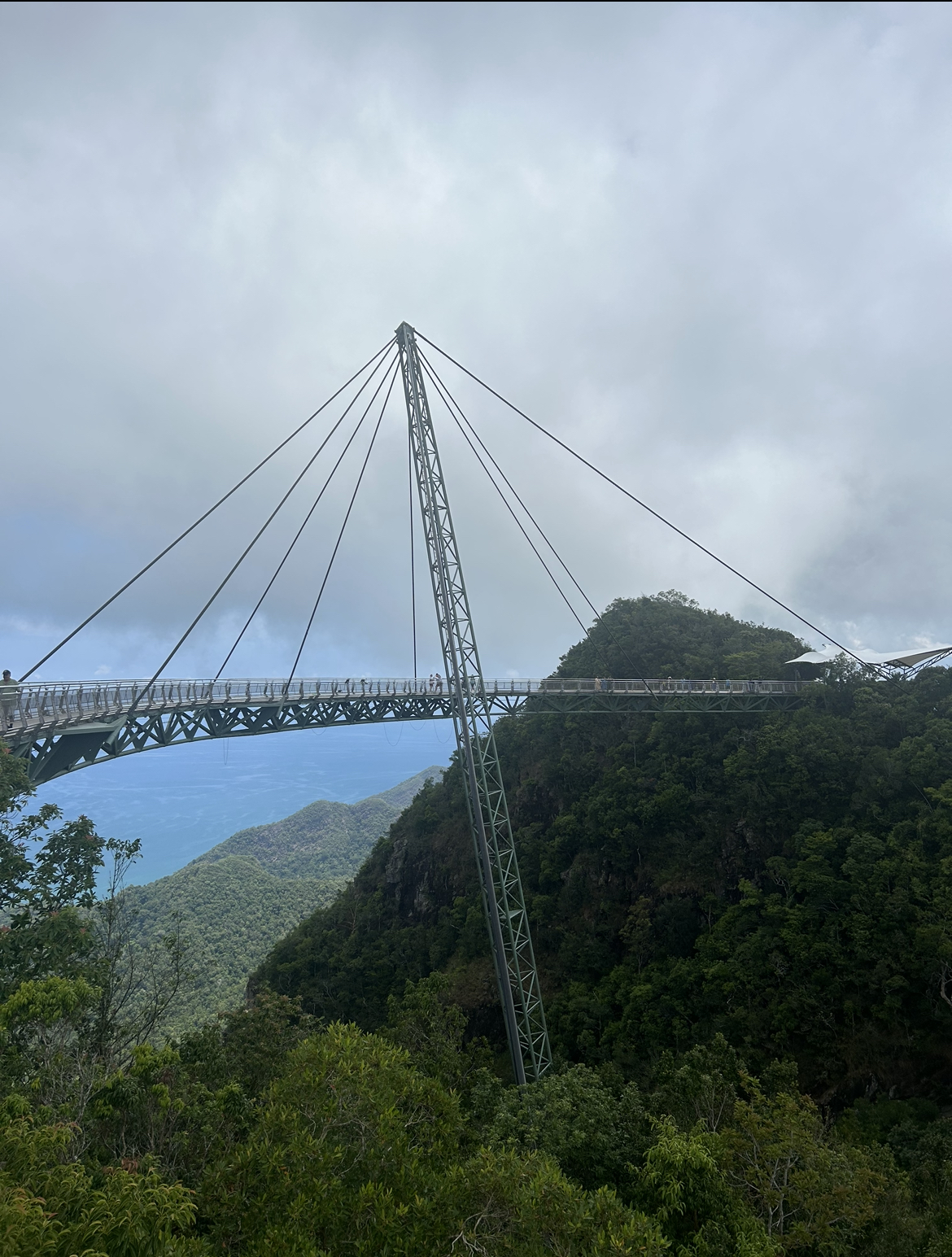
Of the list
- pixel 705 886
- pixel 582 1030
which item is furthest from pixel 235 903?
pixel 705 886

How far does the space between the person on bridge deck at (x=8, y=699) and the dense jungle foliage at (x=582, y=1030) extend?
316 centimetres

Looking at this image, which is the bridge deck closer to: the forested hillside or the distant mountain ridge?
the forested hillside

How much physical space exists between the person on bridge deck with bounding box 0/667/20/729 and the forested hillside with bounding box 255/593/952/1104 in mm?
27054

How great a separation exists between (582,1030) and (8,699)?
1087 inches

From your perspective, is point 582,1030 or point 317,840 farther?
point 317,840

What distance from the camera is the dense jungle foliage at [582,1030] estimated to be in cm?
702

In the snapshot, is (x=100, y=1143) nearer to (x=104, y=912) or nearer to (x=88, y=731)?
(x=104, y=912)

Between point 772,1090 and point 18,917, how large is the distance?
22713mm

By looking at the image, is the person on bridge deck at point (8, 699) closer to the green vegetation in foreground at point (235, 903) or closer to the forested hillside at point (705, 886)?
the green vegetation in foreground at point (235, 903)

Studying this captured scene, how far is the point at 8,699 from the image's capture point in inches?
639

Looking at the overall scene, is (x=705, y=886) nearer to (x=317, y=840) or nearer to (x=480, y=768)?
(x=480, y=768)

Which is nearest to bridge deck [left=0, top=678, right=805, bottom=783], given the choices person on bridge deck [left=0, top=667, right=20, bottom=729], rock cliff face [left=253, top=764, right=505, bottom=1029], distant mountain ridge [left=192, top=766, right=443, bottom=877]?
person on bridge deck [left=0, top=667, right=20, bottom=729]

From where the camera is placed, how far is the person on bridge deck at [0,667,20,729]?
Answer: 52.3 feet

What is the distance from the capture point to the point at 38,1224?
5.09 meters
